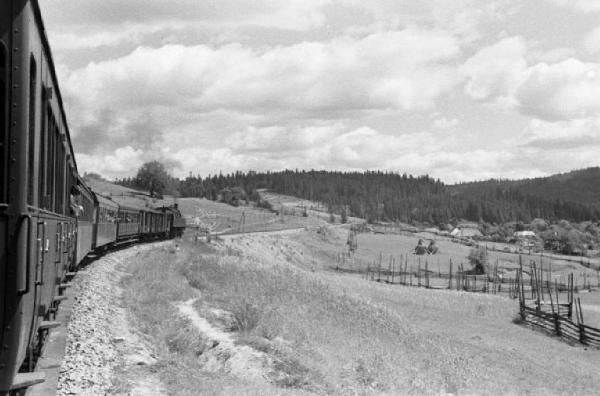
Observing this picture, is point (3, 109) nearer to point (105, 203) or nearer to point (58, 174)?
point (58, 174)

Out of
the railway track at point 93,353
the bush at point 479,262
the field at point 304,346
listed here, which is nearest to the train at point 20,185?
the railway track at point 93,353

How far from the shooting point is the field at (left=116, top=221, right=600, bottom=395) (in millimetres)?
14344

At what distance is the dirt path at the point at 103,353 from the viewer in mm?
10234

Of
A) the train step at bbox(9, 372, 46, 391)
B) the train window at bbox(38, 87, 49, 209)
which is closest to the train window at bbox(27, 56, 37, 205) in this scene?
the train window at bbox(38, 87, 49, 209)

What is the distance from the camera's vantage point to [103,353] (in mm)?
12016

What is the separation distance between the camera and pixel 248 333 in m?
17.2

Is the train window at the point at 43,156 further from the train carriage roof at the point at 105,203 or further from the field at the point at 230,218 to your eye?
the field at the point at 230,218

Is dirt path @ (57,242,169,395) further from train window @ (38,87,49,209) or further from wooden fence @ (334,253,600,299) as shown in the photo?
wooden fence @ (334,253,600,299)

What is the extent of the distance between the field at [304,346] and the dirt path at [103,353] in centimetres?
42

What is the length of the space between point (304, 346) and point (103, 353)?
23.3 ft

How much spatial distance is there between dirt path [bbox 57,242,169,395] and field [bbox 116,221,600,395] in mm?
424

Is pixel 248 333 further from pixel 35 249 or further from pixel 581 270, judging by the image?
pixel 581 270

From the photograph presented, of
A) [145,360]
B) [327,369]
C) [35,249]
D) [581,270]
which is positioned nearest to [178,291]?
[327,369]

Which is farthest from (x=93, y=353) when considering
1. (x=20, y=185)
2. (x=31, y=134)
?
(x=20, y=185)
